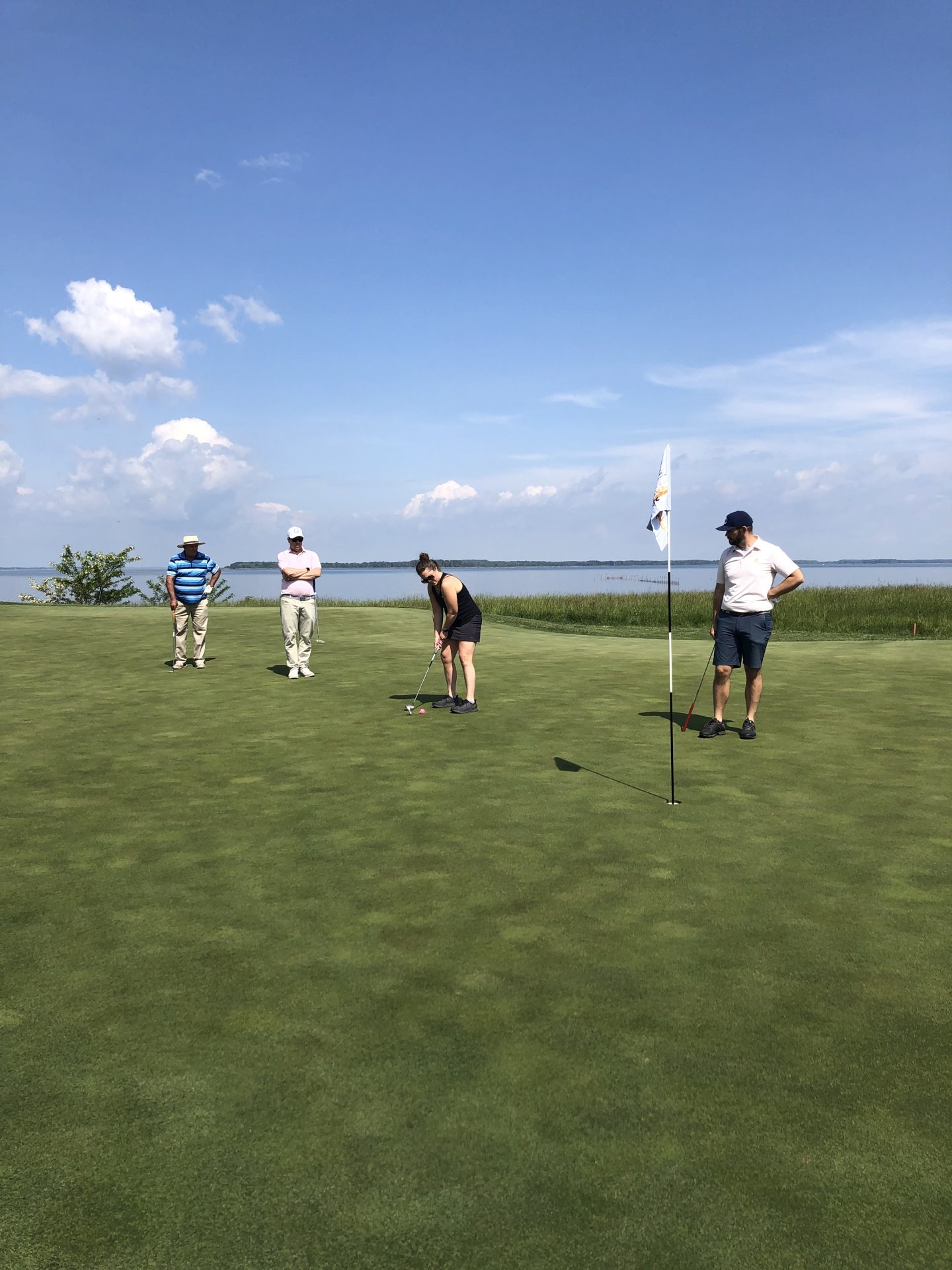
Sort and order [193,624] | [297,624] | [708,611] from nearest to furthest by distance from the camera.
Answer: [297,624] → [193,624] → [708,611]

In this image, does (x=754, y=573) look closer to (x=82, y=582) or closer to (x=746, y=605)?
(x=746, y=605)

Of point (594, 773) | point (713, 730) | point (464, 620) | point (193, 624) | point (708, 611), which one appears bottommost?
point (594, 773)

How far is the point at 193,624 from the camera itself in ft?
51.7

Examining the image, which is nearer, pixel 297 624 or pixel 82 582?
pixel 297 624

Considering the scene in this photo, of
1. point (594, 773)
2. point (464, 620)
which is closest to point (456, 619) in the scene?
point (464, 620)

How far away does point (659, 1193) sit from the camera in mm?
2879

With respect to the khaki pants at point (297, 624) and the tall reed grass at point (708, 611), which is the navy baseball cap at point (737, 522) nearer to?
the khaki pants at point (297, 624)

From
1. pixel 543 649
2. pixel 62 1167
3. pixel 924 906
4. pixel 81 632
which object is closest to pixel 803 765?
pixel 924 906

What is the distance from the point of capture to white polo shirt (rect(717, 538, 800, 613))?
9.77m

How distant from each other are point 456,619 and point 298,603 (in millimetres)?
4437

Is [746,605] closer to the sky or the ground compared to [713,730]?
closer to the sky

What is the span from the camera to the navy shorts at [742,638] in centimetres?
977

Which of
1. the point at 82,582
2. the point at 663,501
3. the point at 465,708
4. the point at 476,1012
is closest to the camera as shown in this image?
the point at 476,1012

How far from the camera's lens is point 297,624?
14.6 m
